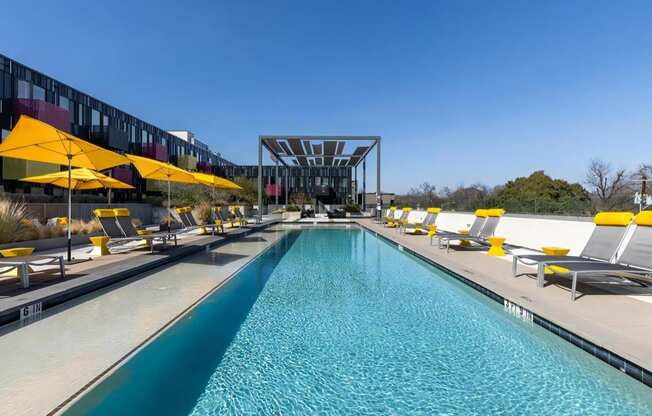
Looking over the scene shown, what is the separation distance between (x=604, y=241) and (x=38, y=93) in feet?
76.2

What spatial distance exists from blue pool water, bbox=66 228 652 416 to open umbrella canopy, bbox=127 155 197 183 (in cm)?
510

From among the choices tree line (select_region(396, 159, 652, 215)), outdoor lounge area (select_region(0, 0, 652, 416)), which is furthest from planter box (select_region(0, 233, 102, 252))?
tree line (select_region(396, 159, 652, 215))

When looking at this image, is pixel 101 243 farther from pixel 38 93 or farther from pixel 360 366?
pixel 38 93

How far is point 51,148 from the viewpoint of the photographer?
20.1ft

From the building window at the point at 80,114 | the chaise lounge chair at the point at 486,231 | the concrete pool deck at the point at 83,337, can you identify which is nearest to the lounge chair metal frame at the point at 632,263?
the chaise lounge chair at the point at 486,231

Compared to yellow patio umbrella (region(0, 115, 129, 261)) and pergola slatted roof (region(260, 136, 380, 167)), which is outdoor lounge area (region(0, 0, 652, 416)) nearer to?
yellow patio umbrella (region(0, 115, 129, 261))

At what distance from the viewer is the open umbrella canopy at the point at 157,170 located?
8547mm

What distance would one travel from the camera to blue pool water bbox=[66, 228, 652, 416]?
8.01 feet

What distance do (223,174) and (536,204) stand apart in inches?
1278

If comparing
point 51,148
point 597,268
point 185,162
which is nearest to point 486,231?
point 597,268

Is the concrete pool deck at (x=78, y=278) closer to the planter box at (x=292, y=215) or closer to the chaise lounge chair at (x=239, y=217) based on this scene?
the chaise lounge chair at (x=239, y=217)

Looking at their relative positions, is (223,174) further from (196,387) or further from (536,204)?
(196,387)

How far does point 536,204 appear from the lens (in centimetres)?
1750

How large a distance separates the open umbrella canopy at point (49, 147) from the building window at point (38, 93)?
1465cm
